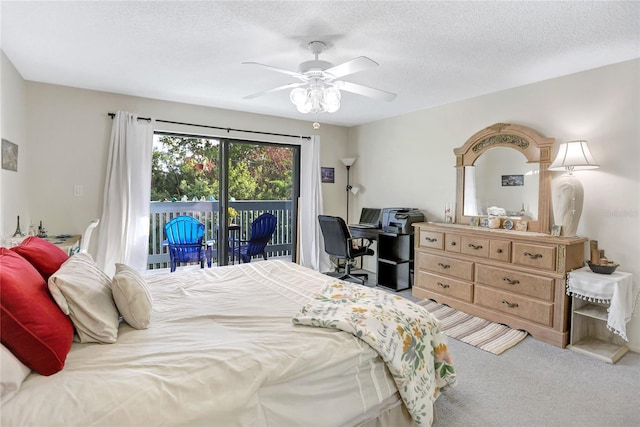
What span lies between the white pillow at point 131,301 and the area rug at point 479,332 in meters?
2.43

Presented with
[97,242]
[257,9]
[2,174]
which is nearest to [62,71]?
[2,174]

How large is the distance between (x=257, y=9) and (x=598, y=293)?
10.5 ft

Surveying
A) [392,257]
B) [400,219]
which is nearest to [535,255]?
[400,219]

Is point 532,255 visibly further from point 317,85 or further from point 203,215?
point 203,215

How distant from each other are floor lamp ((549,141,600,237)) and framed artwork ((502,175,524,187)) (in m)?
0.46

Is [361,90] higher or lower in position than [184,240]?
higher

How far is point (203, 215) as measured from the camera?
15.3 feet

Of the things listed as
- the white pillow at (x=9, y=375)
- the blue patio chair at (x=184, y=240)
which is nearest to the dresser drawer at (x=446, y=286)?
the blue patio chair at (x=184, y=240)

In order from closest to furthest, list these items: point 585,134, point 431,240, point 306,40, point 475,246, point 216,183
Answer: point 306,40
point 585,134
point 475,246
point 431,240
point 216,183

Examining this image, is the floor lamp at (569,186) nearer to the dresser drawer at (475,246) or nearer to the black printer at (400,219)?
the dresser drawer at (475,246)

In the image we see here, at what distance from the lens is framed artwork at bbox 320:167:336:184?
5.54 metres

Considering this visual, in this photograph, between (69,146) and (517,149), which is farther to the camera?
(69,146)

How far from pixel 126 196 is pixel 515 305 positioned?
418 centimetres

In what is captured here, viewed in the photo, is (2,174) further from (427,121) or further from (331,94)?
(427,121)
